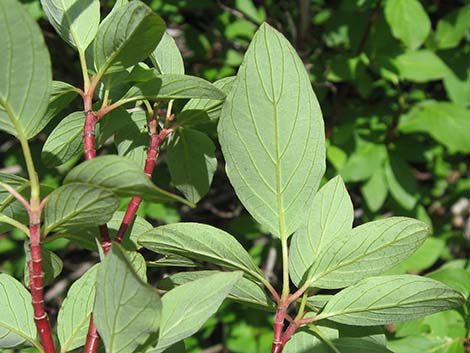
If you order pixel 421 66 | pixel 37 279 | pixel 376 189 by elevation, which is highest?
pixel 37 279

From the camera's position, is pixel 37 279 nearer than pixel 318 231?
Yes

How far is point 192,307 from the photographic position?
554 mm

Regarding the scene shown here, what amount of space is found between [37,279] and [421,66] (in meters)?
1.62

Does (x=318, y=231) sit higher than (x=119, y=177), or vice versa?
(x=119, y=177)

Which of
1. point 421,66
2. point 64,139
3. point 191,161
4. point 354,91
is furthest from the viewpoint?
point 354,91

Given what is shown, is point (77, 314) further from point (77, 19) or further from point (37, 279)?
point (77, 19)

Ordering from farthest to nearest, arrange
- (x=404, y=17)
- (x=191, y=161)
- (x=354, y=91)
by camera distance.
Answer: (x=354, y=91)
(x=404, y=17)
(x=191, y=161)

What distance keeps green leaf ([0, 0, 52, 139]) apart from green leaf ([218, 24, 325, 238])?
176 mm

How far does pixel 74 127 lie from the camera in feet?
2.41

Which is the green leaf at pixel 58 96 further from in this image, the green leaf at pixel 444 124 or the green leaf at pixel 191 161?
the green leaf at pixel 444 124

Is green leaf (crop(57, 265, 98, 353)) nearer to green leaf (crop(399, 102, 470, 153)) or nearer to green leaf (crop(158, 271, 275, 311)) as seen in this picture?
green leaf (crop(158, 271, 275, 311))

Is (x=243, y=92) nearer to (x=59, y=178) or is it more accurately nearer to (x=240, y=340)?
(x=59, y=178)

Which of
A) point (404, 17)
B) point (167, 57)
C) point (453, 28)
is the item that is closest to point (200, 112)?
point (167, 57)

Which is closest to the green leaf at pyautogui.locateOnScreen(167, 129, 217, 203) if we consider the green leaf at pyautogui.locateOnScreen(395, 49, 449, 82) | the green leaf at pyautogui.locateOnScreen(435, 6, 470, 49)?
the green leaf at pyautogui.locateOnScreen(395, 49, 449, 82)
